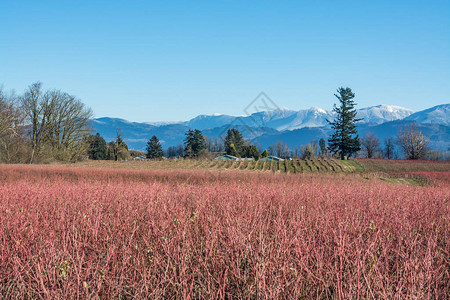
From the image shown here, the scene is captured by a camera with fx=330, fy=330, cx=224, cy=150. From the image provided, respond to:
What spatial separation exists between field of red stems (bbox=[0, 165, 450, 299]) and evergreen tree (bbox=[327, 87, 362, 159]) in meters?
47.7

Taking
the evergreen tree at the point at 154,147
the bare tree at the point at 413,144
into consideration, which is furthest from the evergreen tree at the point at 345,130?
the evergreen tree at the point at 154,147

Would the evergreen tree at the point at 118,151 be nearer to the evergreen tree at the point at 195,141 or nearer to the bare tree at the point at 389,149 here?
the evergreen tree at the point at 195,141

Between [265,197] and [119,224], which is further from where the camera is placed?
[265,197]

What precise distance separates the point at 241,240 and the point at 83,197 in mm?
5624

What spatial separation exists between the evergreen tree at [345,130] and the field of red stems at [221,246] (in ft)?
156

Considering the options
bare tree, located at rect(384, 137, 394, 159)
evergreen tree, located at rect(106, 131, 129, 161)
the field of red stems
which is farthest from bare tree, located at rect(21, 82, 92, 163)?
bare tree, located at rect(384, 137, 394, 159)

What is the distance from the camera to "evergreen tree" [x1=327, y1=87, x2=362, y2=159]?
5416 cm

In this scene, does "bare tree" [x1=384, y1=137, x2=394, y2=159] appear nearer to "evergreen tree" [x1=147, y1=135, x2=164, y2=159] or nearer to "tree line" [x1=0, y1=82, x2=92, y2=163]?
"evergreen tree" [x1=147, y1=135, x2=164, y2=159]

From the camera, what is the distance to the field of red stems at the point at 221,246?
297cm

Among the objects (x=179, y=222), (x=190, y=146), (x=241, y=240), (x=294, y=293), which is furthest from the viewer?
(x=190, y=146)

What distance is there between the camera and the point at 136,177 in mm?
17125

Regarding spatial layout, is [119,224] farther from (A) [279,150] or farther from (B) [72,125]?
(A) [279,150]

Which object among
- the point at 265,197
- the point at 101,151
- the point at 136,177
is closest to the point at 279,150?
the point at 101,151

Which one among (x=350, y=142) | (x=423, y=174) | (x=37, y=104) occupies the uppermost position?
(x=37, y=104)
